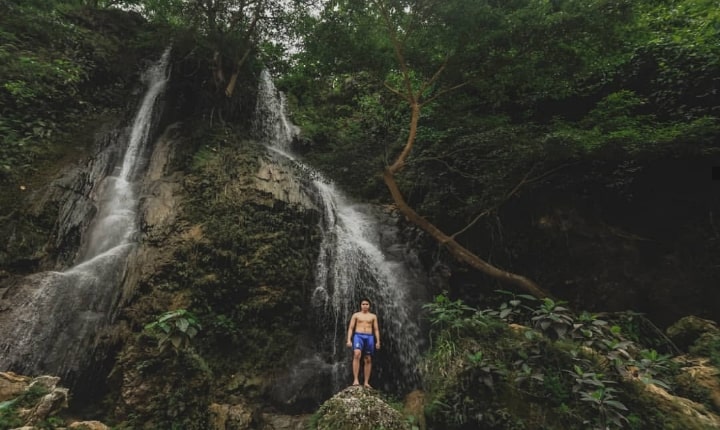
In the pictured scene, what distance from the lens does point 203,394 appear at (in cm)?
636

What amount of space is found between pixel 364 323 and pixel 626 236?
7067mm

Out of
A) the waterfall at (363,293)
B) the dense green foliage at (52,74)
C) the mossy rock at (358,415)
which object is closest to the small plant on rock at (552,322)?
the mossy rock at (358,415)

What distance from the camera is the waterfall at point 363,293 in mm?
8094

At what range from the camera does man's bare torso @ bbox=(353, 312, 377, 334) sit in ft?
21.0

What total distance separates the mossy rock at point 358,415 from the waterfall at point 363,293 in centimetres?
338

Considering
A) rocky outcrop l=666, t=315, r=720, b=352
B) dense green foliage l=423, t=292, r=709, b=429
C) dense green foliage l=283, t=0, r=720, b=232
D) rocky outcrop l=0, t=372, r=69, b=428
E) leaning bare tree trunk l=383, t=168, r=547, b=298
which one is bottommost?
rocky outcrop l=0, t=372, r=69, b=428

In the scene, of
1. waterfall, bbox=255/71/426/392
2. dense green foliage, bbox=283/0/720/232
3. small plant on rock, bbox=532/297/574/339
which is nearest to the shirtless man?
waterfall, bbox=255/71/426/392

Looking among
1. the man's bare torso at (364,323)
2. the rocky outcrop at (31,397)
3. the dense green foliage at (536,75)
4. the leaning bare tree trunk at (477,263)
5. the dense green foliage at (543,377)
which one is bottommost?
the rocky outcrop at (31,397)

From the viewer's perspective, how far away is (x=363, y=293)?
29.5 feet

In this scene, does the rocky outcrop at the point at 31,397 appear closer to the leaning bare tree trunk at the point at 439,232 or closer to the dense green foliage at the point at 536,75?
the leaning bare tree trunk at the point at 439,232

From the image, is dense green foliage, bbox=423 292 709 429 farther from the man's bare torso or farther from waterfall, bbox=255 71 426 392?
waterfall, bbox=255 71 426 392

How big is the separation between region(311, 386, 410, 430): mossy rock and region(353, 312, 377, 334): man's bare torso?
1743mm

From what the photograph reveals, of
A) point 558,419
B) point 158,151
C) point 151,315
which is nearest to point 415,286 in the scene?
point 558,419

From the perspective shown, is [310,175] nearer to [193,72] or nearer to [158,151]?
[158,151]
